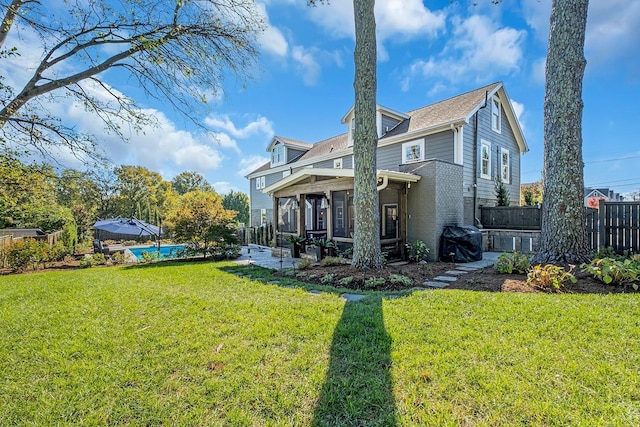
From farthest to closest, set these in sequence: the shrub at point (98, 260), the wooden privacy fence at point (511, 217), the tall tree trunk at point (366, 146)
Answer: the wooden privacy fence at point (511, 217) < the shrub at point (98, 260) < the tall tree trunk at point (366, 146)

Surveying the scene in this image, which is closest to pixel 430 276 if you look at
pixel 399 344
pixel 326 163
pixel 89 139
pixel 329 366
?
pixel 399 344

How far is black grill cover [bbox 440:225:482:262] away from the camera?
8.77 m

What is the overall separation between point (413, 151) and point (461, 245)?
20.0ft

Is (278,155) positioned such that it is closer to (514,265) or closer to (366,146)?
(366,146)

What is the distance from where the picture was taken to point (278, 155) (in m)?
22.3

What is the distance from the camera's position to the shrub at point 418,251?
350 inches

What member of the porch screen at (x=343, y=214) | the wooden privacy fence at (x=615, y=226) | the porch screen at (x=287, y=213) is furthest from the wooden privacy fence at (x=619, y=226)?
the porch screen at (x=287, y=213)

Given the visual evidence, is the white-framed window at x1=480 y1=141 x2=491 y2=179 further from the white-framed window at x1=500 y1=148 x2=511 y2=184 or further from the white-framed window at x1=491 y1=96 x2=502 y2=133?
the white-framed window at x1=500 y1=148 x2=511 y2=184

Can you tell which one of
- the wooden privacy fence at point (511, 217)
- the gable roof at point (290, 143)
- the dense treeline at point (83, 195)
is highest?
the gable roof at point (290, 143)

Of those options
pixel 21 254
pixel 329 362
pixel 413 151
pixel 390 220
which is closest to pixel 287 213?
pixel 390 220

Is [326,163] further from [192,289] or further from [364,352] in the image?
[364,352]

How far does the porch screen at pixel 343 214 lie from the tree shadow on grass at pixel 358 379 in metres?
7.40

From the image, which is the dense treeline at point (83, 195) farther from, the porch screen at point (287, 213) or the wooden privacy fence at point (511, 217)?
the wooden privacy fence at point (511, 217)

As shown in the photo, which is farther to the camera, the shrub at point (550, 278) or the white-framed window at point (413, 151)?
the white-framed window at point (413, 151)
